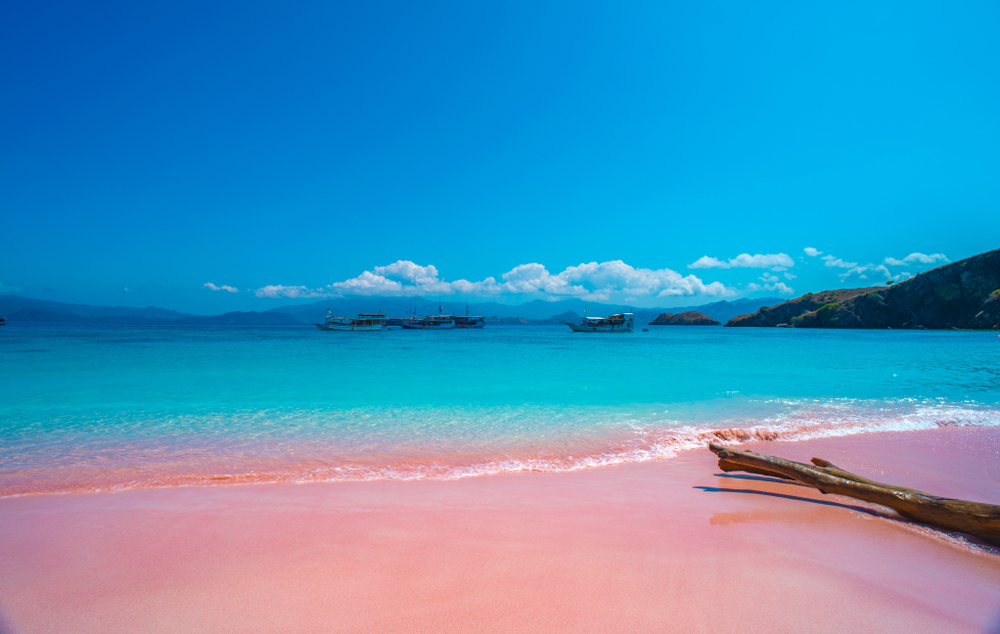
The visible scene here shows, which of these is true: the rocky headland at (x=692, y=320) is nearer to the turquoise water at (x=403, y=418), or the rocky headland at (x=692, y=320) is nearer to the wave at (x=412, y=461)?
the turquoise water at (x=403, y=418)

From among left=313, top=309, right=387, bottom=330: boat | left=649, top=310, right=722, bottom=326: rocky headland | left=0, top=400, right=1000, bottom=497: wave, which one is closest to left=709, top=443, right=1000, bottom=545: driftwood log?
left=0, top=400, right=1000, bottom=497: wave

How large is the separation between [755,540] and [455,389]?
12.3 meters

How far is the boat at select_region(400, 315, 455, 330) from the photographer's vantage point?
125m

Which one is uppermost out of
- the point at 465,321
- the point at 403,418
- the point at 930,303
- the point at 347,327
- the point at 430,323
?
the point at 930,303

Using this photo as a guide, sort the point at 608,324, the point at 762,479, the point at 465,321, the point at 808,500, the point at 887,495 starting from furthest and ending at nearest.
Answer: the point at 465,321, the point at 608,324, the point at 762,479, the point at 808,500, the point at 887,495

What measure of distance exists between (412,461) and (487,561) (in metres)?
3.73

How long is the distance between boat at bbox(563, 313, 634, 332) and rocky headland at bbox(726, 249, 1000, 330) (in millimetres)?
72292

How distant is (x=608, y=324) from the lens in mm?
94875

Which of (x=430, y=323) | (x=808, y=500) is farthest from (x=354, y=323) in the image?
(x=808, y=500)

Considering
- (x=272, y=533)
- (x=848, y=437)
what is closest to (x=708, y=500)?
(x=272, y=533)

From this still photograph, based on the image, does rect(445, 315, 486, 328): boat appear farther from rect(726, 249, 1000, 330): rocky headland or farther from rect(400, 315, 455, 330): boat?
rect(726, 249, 1000, 330): rocky headland

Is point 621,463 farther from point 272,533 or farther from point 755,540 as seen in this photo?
point 272,533

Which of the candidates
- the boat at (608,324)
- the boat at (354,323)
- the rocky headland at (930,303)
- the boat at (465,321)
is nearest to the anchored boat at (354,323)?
the boat at (354,323)

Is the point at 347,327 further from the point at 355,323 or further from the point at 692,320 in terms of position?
the point at 692,320
